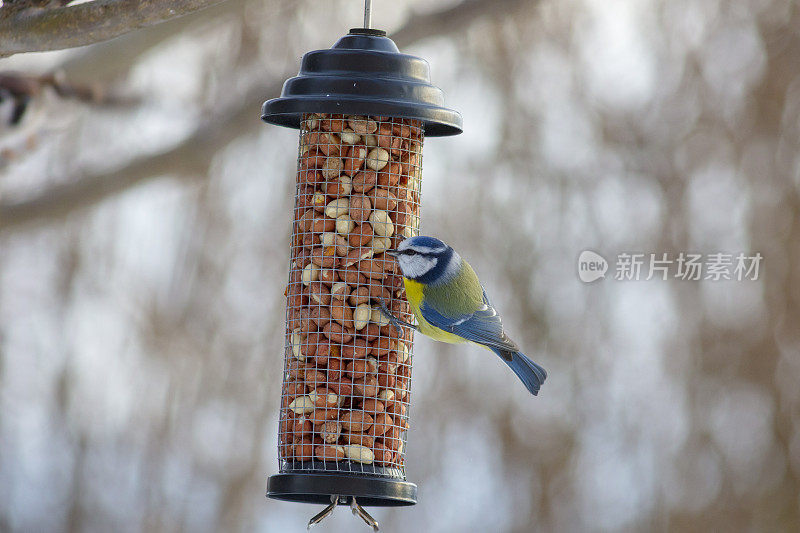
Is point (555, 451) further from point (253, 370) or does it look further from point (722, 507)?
point (253, 370)

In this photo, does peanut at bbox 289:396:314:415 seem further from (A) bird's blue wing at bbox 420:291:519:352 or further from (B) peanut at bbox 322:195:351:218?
(B) peanut at bbox 322:195:351:218

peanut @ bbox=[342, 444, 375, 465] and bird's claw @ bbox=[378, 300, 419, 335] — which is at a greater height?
bird's claw @ bbox=[378, 300, 419, 335]

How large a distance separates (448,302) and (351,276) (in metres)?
0.31

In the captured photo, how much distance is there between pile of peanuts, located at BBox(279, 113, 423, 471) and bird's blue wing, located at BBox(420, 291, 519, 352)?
12cm

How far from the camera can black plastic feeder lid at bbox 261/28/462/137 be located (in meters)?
3.09

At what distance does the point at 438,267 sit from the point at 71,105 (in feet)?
5.12

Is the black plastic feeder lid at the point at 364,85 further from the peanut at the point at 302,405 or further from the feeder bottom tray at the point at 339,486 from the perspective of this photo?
the feeder bottom tray at the point at 339,486

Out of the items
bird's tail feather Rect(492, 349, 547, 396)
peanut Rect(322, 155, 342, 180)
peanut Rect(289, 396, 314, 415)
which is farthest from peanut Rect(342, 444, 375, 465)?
peanut Rect(322, 155, 342, 180)

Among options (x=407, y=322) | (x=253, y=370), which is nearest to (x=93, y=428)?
(x=253, y=370)

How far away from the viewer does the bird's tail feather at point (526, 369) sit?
3.60 meters

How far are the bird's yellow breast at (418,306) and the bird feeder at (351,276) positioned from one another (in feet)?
0.24

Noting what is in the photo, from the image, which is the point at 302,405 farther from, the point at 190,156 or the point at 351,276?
the point at 190,156

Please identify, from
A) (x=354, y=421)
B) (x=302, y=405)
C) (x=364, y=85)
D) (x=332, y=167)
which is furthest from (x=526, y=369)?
(x=364, y=85)

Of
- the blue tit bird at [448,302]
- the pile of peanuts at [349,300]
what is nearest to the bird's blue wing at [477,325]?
the blue tit bird at [448,302]
